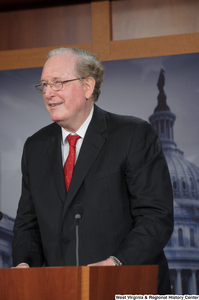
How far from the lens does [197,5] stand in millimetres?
4070

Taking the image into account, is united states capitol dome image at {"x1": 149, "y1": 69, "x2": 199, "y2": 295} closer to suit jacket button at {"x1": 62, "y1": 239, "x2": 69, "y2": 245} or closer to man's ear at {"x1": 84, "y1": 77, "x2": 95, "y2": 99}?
man's ear at {"x1": 84, "y1": 77, "x2": 95, "y2": 99}

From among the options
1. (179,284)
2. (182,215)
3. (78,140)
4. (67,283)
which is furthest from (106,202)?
(179,284)

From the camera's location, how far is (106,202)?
7.21 ft

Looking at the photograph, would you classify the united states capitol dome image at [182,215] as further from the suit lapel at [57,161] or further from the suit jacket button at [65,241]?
the suit jacket button at [65,241]

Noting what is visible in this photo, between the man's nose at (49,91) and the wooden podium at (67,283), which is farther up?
the man's nose at (49,91)

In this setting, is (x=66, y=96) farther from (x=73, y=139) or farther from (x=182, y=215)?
(x=182, y=215)

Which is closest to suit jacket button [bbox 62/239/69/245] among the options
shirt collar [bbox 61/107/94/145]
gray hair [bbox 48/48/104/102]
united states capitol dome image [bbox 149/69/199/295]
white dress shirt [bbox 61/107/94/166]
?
white dress shirt [bbox 61/107/94/166]

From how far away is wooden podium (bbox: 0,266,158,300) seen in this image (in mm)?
1406

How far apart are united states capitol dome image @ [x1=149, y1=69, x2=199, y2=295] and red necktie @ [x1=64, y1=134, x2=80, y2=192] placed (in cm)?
142

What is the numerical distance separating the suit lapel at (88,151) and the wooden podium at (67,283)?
0.71m

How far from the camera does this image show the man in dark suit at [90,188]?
211cm

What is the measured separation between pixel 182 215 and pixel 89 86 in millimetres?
1575

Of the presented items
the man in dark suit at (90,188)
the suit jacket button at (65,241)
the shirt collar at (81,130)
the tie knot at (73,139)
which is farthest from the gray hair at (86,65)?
the suit jacket button at (65,241)

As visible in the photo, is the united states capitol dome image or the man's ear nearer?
the man's ear
